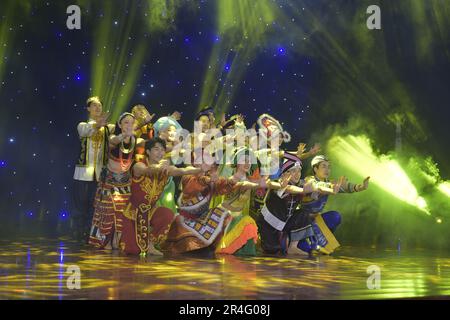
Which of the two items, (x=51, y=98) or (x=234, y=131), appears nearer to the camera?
(x=234, y=131)

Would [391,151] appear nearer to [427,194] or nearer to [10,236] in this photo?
[427,194]

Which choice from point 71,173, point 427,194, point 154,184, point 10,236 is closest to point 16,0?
point 71,173

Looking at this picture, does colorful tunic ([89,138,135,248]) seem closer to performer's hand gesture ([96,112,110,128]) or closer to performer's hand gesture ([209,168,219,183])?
performer's hand gesture ([96,112,110,128])

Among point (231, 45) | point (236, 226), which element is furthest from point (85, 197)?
point (231, 45)

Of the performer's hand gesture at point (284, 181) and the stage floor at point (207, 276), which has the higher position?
the performer's hand gesture at point (284, 181)

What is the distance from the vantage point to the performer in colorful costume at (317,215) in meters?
6.80

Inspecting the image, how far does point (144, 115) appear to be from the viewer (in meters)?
6.75

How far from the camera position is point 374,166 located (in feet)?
29.5

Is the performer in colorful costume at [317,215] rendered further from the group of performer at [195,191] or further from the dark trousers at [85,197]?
the dark trousers at [85,197]

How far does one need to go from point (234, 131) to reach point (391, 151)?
8.70 ft

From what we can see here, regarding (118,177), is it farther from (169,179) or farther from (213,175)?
(213,175)

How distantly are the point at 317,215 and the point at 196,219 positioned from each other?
4.49 ft

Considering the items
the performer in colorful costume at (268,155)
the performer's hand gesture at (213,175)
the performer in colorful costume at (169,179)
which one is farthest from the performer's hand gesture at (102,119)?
the performer in colorful costume at (268,155)
